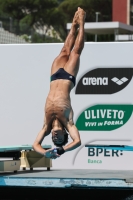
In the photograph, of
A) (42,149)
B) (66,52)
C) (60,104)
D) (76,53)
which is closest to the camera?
(42,149)

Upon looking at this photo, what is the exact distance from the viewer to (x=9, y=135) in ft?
30.5

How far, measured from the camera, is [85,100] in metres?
9.12

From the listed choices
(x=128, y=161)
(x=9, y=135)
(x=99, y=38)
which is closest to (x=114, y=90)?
(x=128, y=161)

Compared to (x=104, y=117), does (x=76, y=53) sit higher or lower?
higher

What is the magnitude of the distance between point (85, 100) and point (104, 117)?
418 mm

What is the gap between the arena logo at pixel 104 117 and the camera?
29.6 feet

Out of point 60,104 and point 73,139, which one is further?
point 60,104

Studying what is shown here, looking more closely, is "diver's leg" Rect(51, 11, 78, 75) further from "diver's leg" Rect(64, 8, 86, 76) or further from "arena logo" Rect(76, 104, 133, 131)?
"arena logo" Rect(76, 104, 133, 131)

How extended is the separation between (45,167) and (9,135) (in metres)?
1.09

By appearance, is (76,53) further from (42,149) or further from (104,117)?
(104,117)

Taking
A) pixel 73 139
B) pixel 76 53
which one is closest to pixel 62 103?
pixel 73 139

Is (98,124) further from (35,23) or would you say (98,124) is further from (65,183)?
(35,23)

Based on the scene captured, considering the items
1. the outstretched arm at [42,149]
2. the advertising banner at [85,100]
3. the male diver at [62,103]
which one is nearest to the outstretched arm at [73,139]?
the male diver at [62,103]

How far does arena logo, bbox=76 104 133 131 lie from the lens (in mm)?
9016
